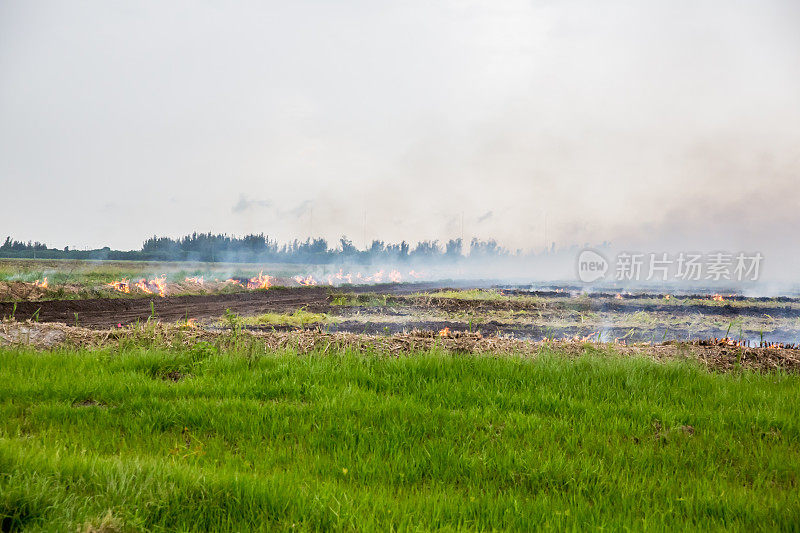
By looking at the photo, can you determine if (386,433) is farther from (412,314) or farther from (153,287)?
(153,287)

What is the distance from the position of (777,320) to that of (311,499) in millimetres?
20492

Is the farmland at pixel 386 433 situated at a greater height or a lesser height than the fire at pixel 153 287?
greater

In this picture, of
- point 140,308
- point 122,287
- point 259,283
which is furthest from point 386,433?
point 259,283

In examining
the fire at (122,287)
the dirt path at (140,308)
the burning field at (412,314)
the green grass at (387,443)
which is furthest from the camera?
the fire at (122,287)

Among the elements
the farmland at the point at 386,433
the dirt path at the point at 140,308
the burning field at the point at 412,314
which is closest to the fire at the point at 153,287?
the burning field at the point at 412,314

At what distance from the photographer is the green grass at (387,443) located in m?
2.87

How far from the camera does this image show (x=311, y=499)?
297cm

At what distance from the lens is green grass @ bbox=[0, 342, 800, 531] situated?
287 cm

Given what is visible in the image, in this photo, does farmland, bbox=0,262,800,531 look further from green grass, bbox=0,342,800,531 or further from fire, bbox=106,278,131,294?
fire, bbox=106,278,131,294

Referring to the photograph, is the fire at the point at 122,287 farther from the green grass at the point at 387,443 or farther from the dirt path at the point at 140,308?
the green grass at the point at 387,443

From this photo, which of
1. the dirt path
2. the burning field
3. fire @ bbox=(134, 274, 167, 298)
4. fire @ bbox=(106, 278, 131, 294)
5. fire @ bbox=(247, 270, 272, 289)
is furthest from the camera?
fire @ bbox=(247, 270, 272, 289)

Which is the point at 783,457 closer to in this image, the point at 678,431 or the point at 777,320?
the point at 678,431

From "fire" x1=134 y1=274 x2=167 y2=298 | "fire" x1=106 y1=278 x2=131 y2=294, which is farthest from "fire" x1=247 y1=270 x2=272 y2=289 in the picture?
"fire" x1=106 y1=278 x2=131 y2=294

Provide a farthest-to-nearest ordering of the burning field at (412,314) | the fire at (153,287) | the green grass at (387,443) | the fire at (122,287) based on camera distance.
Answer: the fire at (153,287) < the fire at (122,287) < the burning field at (412,314) < the green grass at (387,443)
